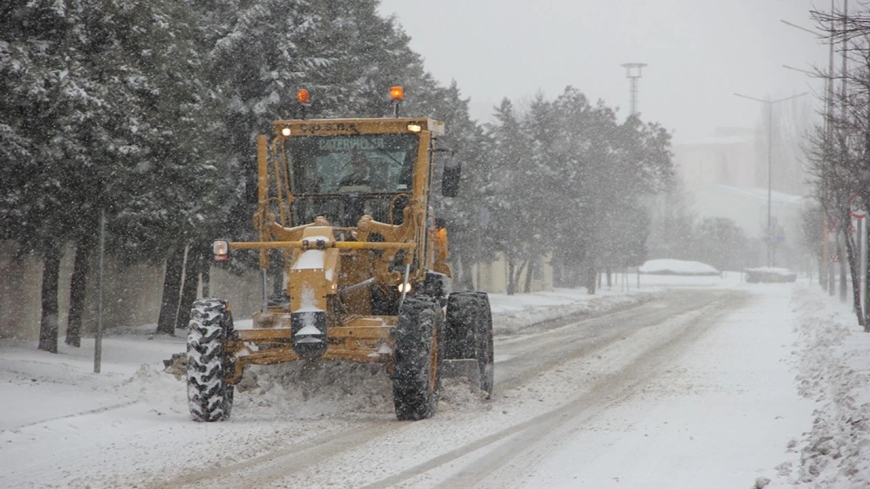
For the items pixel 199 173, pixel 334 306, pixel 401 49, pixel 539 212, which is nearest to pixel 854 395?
pixel 334 306

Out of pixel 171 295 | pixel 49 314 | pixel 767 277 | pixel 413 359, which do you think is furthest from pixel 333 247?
pixel 767 277

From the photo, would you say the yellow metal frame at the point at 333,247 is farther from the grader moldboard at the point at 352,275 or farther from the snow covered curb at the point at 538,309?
the snow covered curb at the point at 538,309

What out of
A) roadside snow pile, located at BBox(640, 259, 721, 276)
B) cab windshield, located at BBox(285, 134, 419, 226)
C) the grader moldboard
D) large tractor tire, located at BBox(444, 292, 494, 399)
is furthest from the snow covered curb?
roadside snow pile, located at BBox(640, 259, 721, 276)

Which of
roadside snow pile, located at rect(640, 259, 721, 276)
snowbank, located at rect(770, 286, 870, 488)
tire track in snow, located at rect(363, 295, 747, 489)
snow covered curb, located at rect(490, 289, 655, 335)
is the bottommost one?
tire track in snow, located at rect(363, 295, 747, 489)

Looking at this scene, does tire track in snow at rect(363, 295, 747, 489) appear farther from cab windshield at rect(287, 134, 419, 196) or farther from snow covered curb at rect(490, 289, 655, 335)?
snow covered curb at rect(490, 289, 655, 335)

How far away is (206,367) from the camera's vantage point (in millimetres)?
10414

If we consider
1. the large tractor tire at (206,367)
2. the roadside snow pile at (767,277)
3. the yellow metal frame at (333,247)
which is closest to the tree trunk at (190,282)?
the yellow metal frame at (333,247)

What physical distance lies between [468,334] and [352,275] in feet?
5.82

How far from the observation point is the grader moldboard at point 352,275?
10.5 m

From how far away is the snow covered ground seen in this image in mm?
8039

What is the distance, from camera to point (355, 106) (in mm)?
24125

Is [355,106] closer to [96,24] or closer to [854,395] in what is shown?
[96,24]

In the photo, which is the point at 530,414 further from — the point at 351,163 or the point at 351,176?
the point at 351,163

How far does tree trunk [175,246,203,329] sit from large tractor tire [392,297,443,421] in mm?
14247
